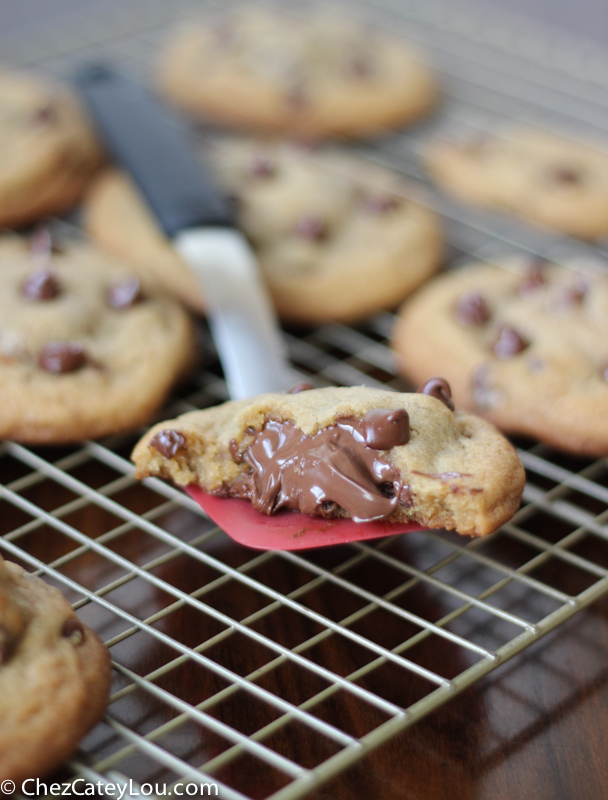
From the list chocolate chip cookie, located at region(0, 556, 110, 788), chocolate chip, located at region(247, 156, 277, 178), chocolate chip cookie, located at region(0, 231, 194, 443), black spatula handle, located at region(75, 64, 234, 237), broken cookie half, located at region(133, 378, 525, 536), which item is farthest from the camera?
chocolate chip, located at region(247, 156, 277, 178)

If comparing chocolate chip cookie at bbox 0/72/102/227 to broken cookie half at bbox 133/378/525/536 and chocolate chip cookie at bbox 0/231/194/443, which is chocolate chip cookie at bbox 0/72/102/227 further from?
broken cookie half at bbox 133/378/525/536

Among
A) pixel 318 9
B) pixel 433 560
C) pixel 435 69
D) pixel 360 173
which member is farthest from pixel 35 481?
pixel 318 9

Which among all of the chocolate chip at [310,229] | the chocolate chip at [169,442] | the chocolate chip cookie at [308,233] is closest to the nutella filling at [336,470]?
the chocolate chip at [169,442]

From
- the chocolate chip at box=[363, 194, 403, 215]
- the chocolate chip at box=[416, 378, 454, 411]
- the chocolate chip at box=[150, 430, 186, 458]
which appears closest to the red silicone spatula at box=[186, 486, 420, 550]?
the chocolate chip at box=[150, 430, 186, 458]

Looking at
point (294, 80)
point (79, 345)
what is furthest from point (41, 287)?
point (294, 80)

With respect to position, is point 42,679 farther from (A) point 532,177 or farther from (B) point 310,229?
(A) point 532,177

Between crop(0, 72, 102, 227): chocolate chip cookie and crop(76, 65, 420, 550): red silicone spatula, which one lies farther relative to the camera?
crop(0, 72, 102, 227): chocolate chip cookie

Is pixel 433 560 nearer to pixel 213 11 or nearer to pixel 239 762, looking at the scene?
pixel 239 762
